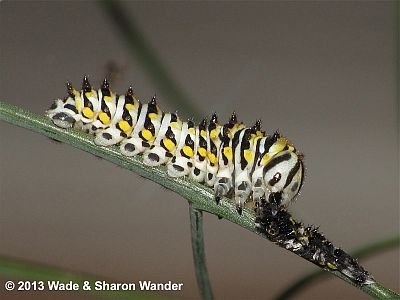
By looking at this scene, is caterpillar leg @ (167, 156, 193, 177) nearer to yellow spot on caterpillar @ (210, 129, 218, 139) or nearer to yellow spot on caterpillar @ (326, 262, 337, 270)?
yellow spot on caterpillar @ (210, 129, 218, 139)

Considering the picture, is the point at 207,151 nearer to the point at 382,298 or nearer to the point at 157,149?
the point at 157,149

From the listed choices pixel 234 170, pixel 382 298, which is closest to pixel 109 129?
pixel 234 170

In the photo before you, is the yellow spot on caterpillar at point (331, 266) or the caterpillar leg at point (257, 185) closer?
the yellow spot on caterpillar at point (331, 266)

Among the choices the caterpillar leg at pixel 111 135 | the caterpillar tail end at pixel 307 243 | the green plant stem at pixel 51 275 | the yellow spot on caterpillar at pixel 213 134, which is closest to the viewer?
the green plant stem at pixel 51 275

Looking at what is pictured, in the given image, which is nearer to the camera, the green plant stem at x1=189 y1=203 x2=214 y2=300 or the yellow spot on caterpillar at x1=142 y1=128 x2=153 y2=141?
the green plant stem at x1=189 y1=203 x2=214 y2=300

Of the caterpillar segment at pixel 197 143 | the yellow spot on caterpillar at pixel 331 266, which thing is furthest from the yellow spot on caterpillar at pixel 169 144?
the yellow spot on caterpillar at pixel 331 266

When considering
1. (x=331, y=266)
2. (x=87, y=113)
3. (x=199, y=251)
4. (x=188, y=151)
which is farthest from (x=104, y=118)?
(x=331, y=266)

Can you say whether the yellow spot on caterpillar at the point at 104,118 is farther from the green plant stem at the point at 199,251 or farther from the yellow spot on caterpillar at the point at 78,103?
the green plant stem at the point at 199,251

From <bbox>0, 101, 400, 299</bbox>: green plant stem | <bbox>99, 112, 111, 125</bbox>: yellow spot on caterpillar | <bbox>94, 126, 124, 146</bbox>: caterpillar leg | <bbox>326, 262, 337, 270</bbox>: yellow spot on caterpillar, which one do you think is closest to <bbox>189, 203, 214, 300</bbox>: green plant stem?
<bbox>0, 101, 400, 299</bbox>: green plant stem

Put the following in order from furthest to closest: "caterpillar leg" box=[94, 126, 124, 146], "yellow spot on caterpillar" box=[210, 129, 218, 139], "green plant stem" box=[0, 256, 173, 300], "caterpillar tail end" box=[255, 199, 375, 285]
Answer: "yellow spot on caterpillar" box=[210, 129, 218, 139] → "caterpillar leg" box=[94, 126, 124, 146] → "caterpillar tail end" box=[255, 199, 375, 285] → "green plant stem" box=[0, 256, 173, 300]
